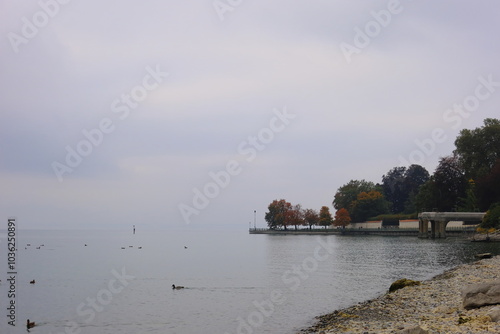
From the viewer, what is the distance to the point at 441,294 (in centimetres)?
2752

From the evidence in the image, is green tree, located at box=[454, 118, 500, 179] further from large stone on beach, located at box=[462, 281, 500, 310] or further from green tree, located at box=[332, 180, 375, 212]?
large stone on beach, located at box=[462, 281, 500, 310]

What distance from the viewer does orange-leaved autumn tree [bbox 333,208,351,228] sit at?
17936 centimetres

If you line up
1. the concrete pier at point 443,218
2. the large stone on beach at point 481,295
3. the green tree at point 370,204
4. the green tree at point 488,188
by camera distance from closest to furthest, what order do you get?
the large stone on beach at point 481,295 < the green tree at point 488,188 < the concrete pier at point 443,218 < the green tree at point 370,204

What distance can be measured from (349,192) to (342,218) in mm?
11317

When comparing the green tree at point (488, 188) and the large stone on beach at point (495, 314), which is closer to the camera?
the large stone on beach at point (495, 314)

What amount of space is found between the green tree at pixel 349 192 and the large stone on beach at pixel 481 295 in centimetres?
16235

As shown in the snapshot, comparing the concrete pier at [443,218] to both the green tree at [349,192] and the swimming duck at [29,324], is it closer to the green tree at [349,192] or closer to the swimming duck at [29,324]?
the green tree at [349,192]

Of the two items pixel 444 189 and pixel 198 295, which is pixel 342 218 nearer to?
pixel 444 189

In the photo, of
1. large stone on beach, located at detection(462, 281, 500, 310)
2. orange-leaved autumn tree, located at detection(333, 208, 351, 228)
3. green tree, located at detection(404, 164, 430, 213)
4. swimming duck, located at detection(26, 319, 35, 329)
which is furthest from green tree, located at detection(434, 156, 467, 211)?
swimming duck, located at detection(26, 319, 35, 329)

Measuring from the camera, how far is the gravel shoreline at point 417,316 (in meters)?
16.9

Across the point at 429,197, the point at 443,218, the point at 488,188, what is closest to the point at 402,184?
the point at 429,197

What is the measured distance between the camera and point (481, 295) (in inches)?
784

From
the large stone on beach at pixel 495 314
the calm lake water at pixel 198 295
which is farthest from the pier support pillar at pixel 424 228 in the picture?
the large stone on beach at pixel 495 314

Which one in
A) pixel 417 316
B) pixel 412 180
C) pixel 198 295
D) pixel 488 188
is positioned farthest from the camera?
pixel 412 180
